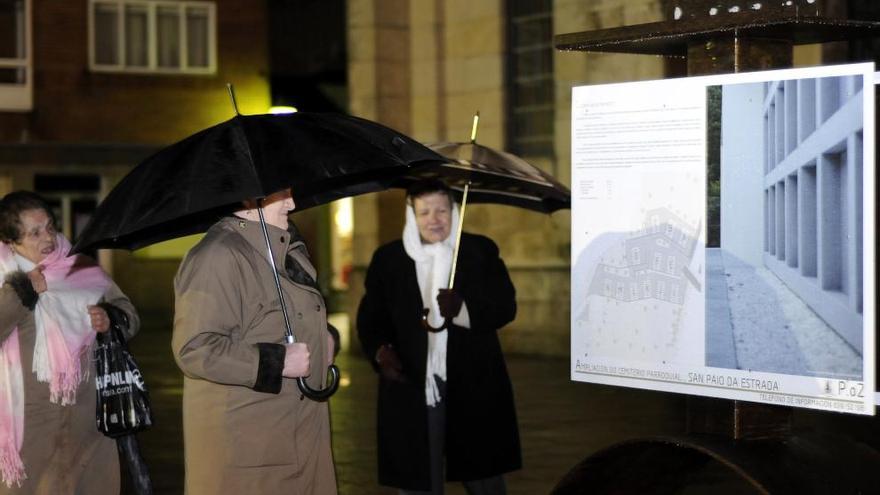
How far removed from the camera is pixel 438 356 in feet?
22.8

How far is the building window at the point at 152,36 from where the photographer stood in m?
32.2

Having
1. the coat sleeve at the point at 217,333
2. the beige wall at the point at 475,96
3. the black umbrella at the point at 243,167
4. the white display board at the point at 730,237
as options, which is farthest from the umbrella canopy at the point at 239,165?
the beige wall at the point at 475,96

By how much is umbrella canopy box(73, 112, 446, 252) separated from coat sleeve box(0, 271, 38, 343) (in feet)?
4.07

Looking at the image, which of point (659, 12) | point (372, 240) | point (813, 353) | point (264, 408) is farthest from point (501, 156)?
point (372, 240)

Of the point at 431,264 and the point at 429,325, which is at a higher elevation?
the point at 431,264

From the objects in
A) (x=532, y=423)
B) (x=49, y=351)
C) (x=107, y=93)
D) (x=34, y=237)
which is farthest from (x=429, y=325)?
(x=107, y=93)

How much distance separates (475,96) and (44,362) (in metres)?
12.1

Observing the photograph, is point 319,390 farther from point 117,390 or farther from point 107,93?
point 107,93

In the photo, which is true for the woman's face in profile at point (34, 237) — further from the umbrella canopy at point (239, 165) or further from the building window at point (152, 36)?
the building window at point (152, 36)

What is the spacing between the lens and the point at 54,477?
6691 millimetres

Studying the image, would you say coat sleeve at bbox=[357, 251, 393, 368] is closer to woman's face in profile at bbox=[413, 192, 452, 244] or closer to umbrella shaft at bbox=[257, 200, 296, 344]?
woman's face in profile at bbox=[413, 192, 452, 244]

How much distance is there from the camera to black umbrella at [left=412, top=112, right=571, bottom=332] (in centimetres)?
707

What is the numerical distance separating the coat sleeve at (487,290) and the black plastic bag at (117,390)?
158 centimetres

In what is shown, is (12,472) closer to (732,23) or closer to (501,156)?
(501,156)
